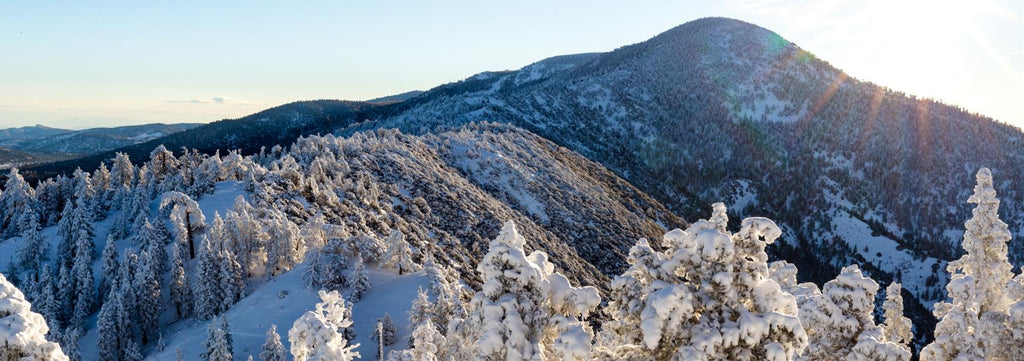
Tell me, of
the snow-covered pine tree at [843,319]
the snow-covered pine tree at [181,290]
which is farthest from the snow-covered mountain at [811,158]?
the snow-covered pine tree at [843,319]

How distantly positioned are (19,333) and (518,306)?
27.1 ft

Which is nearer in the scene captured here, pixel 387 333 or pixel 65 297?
pixel 387 333

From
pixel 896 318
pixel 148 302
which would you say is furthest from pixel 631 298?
pixel 148 302

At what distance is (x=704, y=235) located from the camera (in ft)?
28.1

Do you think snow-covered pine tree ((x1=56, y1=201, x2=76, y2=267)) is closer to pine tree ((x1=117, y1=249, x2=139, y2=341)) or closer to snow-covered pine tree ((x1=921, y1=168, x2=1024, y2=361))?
pine tree ((x1=117, y1=249, x2=139, y2=341))

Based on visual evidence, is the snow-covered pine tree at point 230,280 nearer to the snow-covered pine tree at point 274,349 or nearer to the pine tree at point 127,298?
the pine tree at point 127,298

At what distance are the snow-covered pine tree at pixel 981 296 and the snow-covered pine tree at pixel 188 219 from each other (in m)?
43.7

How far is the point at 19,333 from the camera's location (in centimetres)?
878

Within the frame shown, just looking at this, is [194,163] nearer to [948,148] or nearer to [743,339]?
[743,339]

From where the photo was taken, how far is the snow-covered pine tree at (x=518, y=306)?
9734 mm

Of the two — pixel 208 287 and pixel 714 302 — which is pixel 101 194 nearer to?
pixel 208 287

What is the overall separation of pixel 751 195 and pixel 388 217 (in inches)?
5078

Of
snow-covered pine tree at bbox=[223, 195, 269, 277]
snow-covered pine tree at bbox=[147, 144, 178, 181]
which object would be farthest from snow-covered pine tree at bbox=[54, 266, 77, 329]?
snow-covered pine tree at bbox=[147, 144, 178, 181]

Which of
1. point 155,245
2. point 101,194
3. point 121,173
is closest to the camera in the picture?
point 155,245
